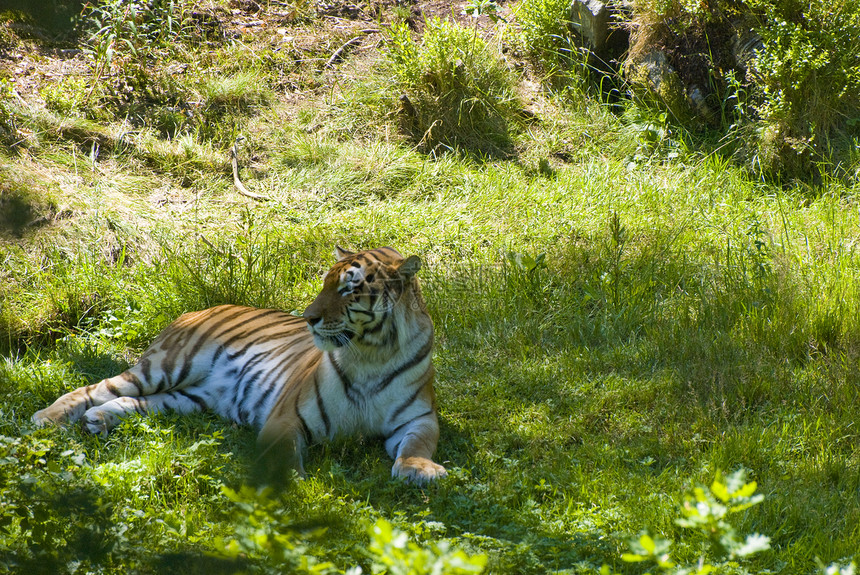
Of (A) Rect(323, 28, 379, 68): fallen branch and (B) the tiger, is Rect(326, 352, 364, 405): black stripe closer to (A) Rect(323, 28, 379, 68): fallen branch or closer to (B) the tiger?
(B) the tiger

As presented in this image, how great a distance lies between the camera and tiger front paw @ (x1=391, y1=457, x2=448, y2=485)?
375cm

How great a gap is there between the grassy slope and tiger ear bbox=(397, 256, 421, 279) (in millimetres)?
855

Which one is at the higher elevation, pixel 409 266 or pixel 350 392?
Result: pixel 409 266

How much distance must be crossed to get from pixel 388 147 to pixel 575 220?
6.71 ft

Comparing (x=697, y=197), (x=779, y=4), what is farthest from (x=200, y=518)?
(x=779, y=4)

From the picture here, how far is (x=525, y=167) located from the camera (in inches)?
309

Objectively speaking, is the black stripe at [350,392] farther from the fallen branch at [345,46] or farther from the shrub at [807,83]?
the fallen branch at [345,46]

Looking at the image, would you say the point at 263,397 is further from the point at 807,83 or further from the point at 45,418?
the point at 807,83

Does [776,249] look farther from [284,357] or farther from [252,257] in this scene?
[252,257]

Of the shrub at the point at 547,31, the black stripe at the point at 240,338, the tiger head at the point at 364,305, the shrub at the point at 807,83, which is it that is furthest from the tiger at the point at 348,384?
the shrub at the point at 547,31

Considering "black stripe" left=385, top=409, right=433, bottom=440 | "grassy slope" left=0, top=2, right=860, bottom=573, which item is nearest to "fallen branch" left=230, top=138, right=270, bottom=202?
"grassy slope" left=0, top=2, right=860, bottom=573

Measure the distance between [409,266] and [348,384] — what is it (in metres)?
0.65

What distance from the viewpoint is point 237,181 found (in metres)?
7.47

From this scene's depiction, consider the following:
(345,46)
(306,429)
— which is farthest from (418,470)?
(345,46)
